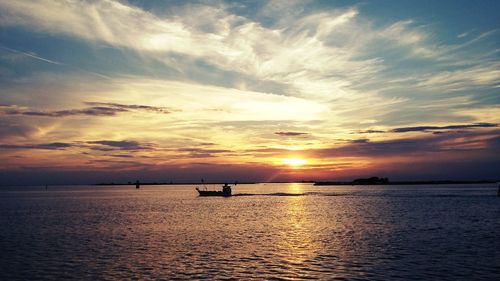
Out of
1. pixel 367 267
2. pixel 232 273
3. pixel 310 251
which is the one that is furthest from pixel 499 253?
pixel 232 273

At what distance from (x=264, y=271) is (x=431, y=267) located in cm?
1189

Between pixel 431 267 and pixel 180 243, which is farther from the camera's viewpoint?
pixel 180 243

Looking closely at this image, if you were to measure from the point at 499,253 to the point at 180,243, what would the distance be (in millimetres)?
28858

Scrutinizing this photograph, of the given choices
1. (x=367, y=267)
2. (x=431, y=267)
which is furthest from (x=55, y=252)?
(x=431, y=267)

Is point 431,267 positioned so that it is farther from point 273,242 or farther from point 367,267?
point 273,242

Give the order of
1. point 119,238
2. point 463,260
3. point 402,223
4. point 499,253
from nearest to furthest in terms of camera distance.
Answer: point 463,260 → point 499,253 → point 119,238 → point 402,223

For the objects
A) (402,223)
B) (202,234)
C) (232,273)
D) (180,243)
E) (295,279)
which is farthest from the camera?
(402,223)

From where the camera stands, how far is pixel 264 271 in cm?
2992

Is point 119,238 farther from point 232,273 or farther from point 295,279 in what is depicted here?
point 295,279

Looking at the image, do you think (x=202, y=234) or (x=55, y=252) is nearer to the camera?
(x=55, y=252)

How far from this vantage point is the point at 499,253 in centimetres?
3512

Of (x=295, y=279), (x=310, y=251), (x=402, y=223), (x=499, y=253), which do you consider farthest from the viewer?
(x=402, y=223)

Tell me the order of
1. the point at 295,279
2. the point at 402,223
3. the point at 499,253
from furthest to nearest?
the point at 402,223 → the point at 499,253 → the point at 295,279

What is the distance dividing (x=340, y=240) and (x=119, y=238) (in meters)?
24.4
